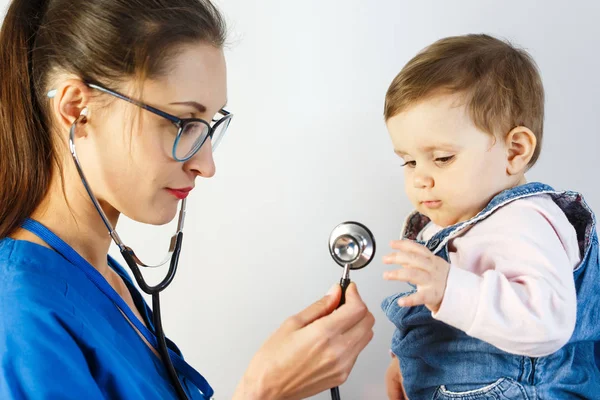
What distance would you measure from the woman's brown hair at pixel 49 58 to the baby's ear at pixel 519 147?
671 millimetres

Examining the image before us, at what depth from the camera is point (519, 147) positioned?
140 cm

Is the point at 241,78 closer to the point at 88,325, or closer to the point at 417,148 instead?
the point at 417,148

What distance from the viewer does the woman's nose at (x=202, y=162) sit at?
1.26 m

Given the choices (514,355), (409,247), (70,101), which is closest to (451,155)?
(409,247)

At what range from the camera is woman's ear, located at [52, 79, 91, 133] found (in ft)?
3.71

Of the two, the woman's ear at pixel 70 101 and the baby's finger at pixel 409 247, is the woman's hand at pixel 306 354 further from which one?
the woman's ear at pixel 70 101

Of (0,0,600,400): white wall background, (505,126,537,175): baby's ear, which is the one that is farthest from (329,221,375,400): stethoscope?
(0,0,600,400): white wall background

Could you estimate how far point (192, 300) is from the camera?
199 centimetres

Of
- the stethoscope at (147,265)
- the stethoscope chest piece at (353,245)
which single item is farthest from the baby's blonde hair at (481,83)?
the stethoscope at (147,265)

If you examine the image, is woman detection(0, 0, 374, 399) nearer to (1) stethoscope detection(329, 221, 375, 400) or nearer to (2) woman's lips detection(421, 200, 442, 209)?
(1) stethoscope detection(329, 221, 375, 400)

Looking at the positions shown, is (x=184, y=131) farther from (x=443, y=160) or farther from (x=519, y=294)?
(x=519, y=294)

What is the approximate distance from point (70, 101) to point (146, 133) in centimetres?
13

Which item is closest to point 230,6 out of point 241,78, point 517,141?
point 241,78

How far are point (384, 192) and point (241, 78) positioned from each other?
520mm
